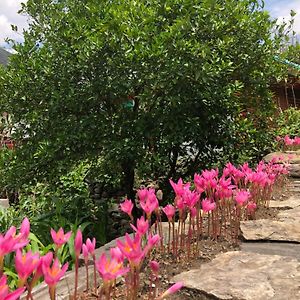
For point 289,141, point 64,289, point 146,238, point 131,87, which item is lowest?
point 64,289

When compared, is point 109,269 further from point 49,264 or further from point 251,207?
point 251,207

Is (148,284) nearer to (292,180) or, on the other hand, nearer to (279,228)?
(279,228)

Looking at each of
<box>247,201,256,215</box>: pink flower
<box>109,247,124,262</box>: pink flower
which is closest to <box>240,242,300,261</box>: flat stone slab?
<box>247,201,256,215</box>: pink flower

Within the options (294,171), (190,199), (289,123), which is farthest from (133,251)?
(289,123)

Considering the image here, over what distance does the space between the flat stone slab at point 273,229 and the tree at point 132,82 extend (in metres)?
1.38

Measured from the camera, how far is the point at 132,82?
3.63 metres

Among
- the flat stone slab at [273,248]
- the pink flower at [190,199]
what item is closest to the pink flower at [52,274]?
the pink flower at [190,199]

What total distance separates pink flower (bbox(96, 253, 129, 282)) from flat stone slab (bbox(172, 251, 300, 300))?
60cm

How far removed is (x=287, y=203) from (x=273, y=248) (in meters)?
1.17

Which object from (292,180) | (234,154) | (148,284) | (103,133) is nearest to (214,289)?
(148,284)

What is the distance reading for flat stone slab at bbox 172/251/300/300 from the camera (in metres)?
1.56

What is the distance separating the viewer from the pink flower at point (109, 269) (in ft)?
3.46

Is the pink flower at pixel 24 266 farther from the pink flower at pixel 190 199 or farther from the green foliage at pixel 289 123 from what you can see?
the green foliage at pixel 289 123

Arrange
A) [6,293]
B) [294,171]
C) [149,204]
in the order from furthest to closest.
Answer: [294,171] < [149,204] < [6,293]
